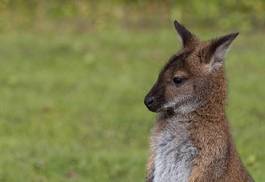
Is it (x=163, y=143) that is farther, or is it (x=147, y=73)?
(x=147, y=73)

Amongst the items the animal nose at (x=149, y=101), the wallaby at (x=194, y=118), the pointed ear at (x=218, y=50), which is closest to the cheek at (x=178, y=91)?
the wallaby at (x=194, y=118)

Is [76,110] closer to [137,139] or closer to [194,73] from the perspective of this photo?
[137,139]

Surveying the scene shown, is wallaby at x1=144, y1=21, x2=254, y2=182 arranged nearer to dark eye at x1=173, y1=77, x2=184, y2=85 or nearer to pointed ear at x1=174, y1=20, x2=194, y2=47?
dark eye at x1=173, y1=77, x2=184, y2=85

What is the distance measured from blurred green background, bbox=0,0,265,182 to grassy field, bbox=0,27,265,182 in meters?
0.02

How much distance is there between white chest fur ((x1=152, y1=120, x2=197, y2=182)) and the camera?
23.6 ft

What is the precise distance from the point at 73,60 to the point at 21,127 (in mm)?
4649

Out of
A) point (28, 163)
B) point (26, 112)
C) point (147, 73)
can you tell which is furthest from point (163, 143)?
point (147, 73)

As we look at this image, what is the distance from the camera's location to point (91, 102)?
14.2 metres

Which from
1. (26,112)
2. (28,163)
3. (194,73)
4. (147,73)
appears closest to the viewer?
(194,73)

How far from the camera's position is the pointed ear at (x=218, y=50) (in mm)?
Result: 7094

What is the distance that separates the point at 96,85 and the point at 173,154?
26.4 ft

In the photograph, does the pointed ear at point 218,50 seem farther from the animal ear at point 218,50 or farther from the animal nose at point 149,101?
the animal nose at point 149,101

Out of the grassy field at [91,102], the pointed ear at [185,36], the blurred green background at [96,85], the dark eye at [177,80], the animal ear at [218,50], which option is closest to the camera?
the animal ear at [218,50]

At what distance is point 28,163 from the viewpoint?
10.4m
